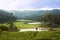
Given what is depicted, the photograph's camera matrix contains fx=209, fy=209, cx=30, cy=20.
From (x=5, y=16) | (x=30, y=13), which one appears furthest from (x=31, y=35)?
(x=5, y=16)

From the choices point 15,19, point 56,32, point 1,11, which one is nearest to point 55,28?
point 56,32

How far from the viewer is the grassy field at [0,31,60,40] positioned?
9641 mm

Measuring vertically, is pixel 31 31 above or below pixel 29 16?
below

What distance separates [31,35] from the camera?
9.98 m

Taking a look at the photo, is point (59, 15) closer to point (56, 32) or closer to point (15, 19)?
point (56, 32)

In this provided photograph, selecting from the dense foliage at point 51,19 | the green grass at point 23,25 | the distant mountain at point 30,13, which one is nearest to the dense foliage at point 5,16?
the distant mountain at point 30,13

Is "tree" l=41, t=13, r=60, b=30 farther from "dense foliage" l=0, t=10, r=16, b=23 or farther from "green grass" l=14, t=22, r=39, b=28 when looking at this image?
"dense foliage" l=0, t=10, r=16, b=23

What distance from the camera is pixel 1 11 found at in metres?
10.3

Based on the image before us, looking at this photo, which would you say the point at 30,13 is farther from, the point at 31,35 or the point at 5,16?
the point at 5,16

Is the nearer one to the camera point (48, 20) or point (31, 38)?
point (31, 38)

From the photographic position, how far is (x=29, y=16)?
1055 cm

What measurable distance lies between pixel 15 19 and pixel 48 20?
64.9 inches

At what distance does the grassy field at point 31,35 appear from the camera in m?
9.64

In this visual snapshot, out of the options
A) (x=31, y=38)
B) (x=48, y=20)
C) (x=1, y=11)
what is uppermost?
(x=1, y=11)
